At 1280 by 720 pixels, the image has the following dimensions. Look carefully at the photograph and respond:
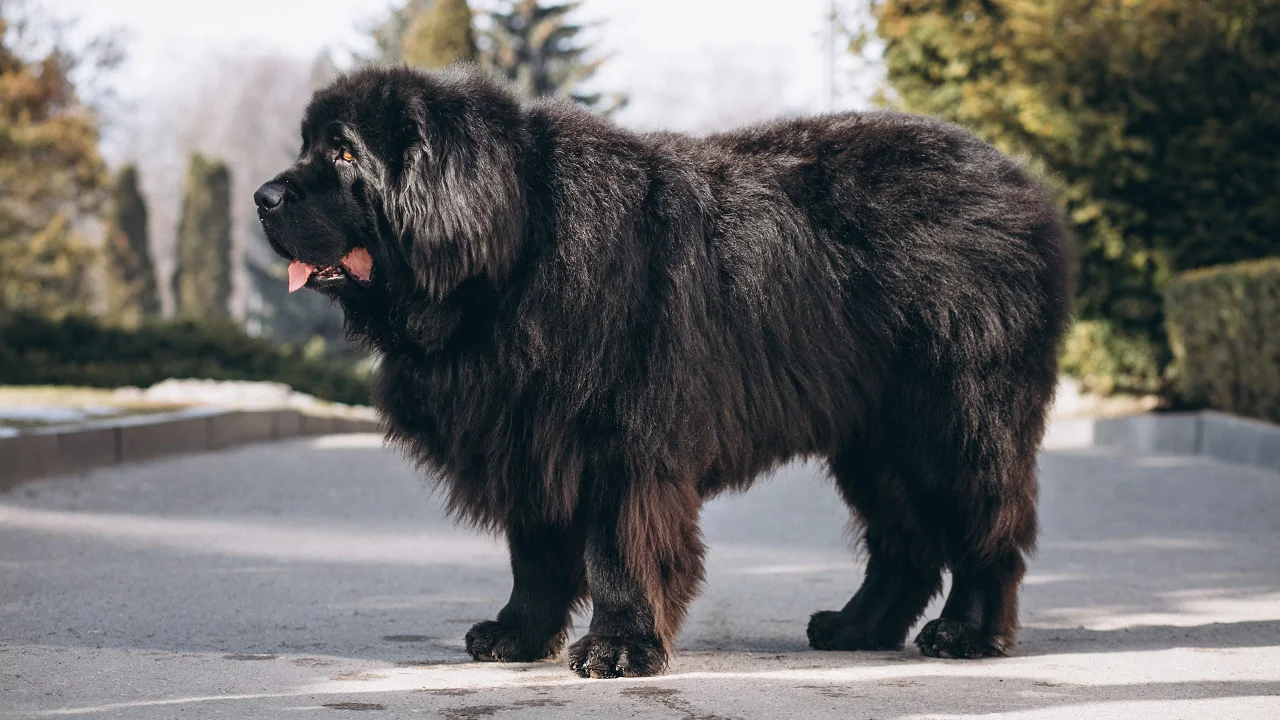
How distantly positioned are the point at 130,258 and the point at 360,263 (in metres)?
34.5

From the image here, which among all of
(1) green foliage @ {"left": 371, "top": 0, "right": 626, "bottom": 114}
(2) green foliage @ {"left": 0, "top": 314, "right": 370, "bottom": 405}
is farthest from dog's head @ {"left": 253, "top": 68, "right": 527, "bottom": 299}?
(1) green foliage @ {"left": 371, "top": 0, "right": 626, "bottom": 114}

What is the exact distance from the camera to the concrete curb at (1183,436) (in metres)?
11.1

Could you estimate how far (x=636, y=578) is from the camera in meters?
4.00

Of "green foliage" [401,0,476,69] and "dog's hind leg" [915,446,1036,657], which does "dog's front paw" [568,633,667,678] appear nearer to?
"dog's hind leg" [915,446,1036,657]

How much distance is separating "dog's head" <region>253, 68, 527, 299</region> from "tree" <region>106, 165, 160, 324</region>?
3317cm

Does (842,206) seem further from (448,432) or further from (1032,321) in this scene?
(448,432)

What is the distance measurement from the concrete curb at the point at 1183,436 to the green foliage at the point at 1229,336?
220mm

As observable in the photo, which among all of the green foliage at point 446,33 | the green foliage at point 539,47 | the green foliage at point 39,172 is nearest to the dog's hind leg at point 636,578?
the green foliage at point 39,172

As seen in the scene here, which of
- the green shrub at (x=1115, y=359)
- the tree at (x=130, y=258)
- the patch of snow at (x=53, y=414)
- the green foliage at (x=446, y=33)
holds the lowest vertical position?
the patch of snow at (x=53, y=414)

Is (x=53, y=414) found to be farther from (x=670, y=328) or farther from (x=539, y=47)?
(x=539, y=47)

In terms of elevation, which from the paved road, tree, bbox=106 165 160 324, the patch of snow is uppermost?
tree, bbox=106 165 160 324

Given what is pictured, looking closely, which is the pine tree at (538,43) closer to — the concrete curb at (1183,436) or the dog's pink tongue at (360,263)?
the concrete curb at (1183,436)

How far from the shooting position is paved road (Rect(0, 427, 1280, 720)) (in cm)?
359

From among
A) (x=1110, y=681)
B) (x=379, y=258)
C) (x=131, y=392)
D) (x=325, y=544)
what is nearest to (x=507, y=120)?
(x=379, y=258)
